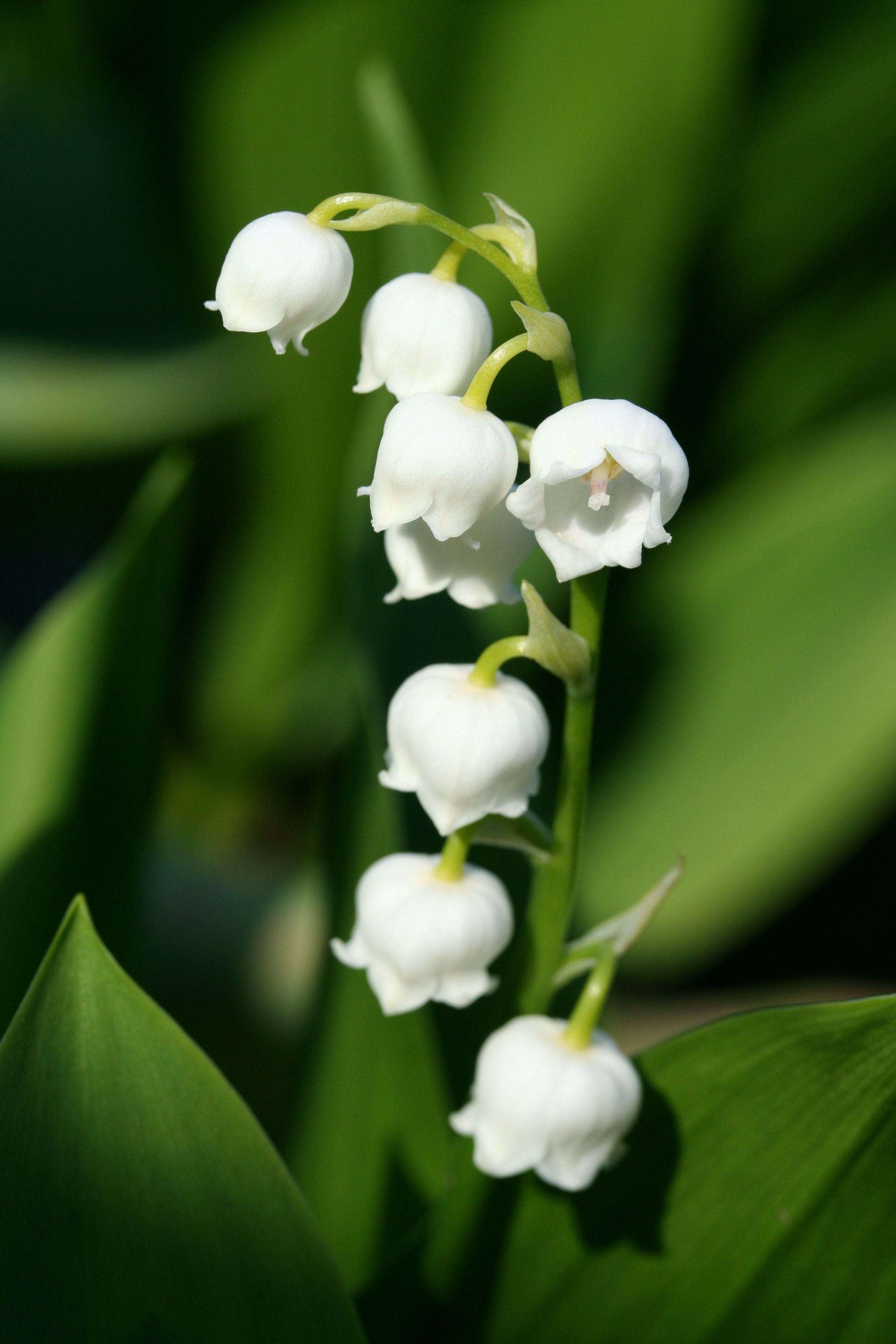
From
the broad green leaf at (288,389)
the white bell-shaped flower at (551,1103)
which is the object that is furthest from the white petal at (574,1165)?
the broad green leaf at (288,389)

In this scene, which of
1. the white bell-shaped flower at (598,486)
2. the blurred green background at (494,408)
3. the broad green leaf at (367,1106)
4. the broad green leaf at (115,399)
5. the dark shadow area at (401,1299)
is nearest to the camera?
the white bell-shaped flower at (598,486)

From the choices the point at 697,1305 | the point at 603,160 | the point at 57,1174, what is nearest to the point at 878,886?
the point at 603,160

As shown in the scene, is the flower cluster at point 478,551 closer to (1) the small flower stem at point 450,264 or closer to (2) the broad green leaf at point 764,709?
(1) the small flower stem at point 450,264

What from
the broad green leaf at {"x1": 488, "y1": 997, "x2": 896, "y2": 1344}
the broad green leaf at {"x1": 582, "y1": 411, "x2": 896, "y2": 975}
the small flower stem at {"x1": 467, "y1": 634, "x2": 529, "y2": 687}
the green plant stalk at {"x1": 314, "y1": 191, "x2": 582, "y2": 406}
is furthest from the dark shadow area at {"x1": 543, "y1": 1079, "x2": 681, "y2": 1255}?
the broad green leaf at {"x1": 582, "y1": 411, "x2": 896, "y2": 975}

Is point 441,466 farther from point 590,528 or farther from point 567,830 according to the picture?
point 567,830

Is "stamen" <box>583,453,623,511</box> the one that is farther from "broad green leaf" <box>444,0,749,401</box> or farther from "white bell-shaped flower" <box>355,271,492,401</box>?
"broad green leaf" <box>444,0,749,401</box>

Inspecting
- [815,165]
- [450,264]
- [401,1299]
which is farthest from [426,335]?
[815,165]
